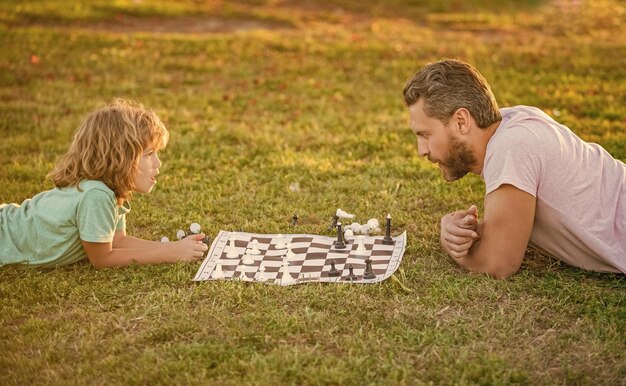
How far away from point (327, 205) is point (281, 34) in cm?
844

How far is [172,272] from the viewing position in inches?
209

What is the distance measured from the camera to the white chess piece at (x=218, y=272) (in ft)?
17.0

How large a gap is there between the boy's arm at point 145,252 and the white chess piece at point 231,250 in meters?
0.18

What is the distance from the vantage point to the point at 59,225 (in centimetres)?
531

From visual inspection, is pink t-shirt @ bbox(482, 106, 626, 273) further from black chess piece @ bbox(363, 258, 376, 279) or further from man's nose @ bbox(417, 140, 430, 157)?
black chess piece @ bbox(363, 258, 376, 279)

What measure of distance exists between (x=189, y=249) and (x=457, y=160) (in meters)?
2.07

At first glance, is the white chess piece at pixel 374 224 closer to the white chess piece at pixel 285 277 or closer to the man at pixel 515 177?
the man at pixel 515 177

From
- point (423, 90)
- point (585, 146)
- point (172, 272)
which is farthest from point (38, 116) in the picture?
point (585, 146)

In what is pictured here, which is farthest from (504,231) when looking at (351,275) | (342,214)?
(342,214)

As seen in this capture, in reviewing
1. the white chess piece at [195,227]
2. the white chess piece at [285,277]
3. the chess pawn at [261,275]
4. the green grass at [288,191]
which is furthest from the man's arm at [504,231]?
the white chess piece at [195,227]

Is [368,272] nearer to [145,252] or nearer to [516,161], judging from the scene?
[516,161]

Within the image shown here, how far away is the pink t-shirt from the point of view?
15.9ft

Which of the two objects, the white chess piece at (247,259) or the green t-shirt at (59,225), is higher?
the green t-shirt at (59,225)

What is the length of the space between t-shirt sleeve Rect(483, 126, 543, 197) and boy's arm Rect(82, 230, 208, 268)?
2.19 metres
